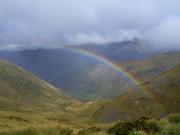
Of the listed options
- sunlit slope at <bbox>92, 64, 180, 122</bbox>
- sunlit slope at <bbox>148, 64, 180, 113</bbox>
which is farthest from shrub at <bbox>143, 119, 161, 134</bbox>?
sunlit slope at <bbox>92, 64, 180, 122</bbox>

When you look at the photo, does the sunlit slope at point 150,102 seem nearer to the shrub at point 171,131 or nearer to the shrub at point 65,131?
the shrub at point 171,131

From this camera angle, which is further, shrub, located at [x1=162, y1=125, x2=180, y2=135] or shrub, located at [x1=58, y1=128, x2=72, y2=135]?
shrub, located at [x1=162, y1=125, x2=180, y2=135]

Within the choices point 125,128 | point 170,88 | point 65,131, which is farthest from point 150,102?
point 65,131

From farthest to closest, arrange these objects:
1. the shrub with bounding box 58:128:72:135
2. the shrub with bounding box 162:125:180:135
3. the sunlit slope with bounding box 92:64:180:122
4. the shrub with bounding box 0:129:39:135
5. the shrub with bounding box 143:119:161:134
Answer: the sunlit slope with bounding box 92:64:180:122, the shrub with bounding box 143:119:161:134, the shrub with bounding box 162:125:180:135, the shrub with bounding box 58:128:72:135, the shrub with bounding box 0:129:39:135

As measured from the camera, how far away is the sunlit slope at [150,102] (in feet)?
338

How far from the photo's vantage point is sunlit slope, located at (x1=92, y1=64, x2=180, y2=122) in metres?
103

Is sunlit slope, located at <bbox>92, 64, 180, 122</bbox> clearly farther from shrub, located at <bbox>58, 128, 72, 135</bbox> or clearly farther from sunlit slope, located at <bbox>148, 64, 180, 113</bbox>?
shrub, located at <bbox>58, 128, 72, 135</bbox>

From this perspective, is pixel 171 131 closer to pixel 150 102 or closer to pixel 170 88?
pixel 150 102

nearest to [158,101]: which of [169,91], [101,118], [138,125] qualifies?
[169,91]

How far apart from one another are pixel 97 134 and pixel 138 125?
3702 mm

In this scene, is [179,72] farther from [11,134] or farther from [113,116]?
[11,134]

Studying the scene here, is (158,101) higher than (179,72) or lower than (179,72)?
lower

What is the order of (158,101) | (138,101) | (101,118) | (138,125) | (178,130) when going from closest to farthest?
(178,130)
(138,125)
(158,101)
(138,101)
(101,118)

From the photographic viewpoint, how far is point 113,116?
116562 millimetres
